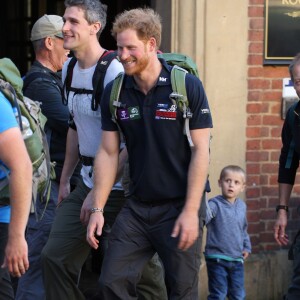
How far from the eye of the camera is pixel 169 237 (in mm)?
5164

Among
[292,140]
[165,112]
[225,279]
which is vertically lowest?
[225,279]

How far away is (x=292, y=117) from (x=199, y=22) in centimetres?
171

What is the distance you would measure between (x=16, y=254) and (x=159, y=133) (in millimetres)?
1054

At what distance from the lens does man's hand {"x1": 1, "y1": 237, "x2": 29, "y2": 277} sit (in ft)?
15.0

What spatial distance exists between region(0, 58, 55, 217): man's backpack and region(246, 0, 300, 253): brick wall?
2.72 metres

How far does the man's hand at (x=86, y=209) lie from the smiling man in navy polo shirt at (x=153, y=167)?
15 cm

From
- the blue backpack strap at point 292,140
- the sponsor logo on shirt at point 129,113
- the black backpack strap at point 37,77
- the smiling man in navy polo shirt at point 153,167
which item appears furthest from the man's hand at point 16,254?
the black backpack strap at point 37,77

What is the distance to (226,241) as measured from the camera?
7.07m

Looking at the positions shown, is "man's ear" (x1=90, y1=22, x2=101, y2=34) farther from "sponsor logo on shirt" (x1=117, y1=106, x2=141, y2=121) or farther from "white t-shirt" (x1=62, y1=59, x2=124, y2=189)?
"sponsor logo on shirt" (x1=117, y1=106, x2=141, y2=121)

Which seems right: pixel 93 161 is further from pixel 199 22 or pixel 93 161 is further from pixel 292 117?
pixel 199 22

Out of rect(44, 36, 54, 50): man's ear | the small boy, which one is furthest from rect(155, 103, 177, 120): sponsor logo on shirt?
the small boy

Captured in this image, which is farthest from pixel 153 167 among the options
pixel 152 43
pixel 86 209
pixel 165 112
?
pixel 152 43

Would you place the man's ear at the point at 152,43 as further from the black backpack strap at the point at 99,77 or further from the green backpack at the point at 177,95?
the black backpack strap at the point at 99,77

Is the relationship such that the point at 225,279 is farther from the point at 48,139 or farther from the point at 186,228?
the point at 186,228
